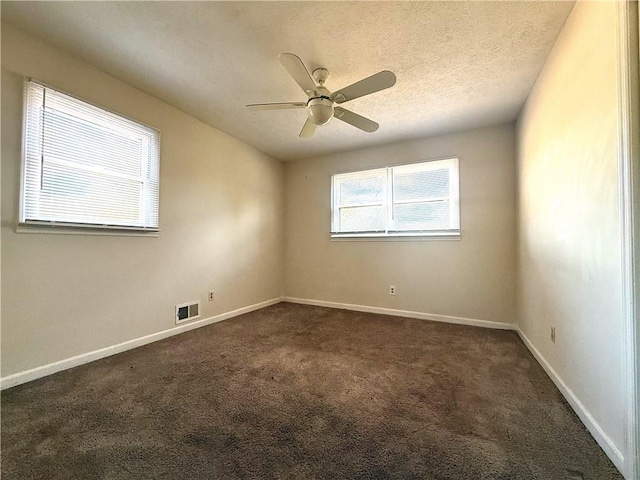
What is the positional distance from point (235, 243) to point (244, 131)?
1.54m

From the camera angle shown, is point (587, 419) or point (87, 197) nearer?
point (587, 419)

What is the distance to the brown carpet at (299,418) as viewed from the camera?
115 centimetres

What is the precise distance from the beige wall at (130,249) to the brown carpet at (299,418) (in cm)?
38

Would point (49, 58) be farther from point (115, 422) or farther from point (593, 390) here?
point (593, 390)

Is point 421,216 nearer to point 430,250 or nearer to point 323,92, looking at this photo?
point 430,250

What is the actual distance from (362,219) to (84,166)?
3.28 metres

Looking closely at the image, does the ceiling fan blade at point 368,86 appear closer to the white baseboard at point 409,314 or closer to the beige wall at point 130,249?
the beige wall at point 130,249

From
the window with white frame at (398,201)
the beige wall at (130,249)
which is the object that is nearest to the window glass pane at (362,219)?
the window with white frame at (398,201)

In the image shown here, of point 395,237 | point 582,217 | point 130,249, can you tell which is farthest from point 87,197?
point 582,217

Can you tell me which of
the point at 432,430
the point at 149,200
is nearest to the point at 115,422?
the point at 432,430

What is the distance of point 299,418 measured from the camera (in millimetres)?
1473

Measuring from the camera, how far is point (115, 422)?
1438 mm

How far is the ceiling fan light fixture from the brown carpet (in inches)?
80.7

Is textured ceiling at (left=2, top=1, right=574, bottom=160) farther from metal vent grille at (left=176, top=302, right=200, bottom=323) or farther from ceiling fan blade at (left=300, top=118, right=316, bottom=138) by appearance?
metal vent grille at (left=176, top=302, right=200, bottom=323)
